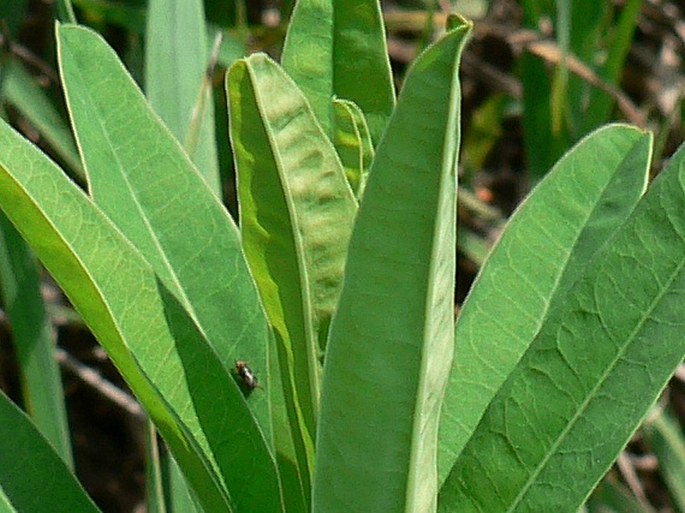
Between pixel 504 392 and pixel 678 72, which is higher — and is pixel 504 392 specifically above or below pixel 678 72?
above

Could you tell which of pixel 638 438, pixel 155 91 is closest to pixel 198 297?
pixel 155 91

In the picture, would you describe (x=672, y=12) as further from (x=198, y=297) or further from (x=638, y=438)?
(x=198, y=297)

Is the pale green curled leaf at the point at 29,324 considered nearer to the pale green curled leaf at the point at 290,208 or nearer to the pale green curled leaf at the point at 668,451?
the pale green curled leaf at the point at 290,208

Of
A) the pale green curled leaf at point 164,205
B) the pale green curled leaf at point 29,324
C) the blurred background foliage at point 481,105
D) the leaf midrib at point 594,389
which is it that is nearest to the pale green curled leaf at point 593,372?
the leaf midrib at point 594,389

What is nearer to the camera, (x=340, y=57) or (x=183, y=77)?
(x=340, y=57)

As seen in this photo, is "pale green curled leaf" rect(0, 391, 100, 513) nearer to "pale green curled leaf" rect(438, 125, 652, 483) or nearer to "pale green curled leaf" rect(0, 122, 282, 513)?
"pale green curled leaf" rect(0, 122, 282, 513)

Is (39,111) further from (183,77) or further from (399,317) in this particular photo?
(399,317)

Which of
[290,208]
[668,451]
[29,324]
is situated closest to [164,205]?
[290,208]
